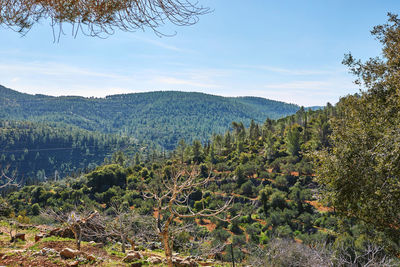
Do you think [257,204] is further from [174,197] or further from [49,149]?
[49,149]

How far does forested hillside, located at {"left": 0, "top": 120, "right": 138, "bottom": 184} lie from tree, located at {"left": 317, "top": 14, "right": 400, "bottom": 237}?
138 m

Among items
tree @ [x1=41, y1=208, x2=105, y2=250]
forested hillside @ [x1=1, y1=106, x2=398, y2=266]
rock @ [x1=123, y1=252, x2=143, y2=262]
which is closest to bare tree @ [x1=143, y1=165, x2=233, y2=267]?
rock @ [x1=123, y1=252, x2=143, y2=262]

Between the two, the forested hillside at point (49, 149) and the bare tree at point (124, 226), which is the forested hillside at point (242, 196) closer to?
the bare tree at point (124, 226)

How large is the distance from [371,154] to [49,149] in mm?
170687

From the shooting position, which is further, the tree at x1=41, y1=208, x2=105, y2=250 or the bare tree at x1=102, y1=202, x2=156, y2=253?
the bare tree at x1=102, y1=202, x2=156, y2=253

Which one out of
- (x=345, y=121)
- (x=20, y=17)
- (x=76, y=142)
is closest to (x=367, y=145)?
(x=345, y=121)

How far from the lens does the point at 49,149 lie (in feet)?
490

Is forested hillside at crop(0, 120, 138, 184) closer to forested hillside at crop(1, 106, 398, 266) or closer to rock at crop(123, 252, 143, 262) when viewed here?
forested hillside at crop(1, 106, 398, 266)

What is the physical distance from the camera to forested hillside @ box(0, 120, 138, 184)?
5276 inches

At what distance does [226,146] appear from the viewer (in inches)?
2366

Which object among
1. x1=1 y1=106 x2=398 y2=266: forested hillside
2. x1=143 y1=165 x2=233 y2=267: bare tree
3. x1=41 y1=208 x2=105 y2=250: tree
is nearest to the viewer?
x1=143 y1=165 x2=233 y2=267: bare tree

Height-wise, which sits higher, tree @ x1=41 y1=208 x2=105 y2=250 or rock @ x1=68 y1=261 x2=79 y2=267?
rock @ x1=68 y1=261 x2=79 y2=267

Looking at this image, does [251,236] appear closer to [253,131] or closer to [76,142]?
[253,131]

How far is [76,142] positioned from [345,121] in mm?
172141
